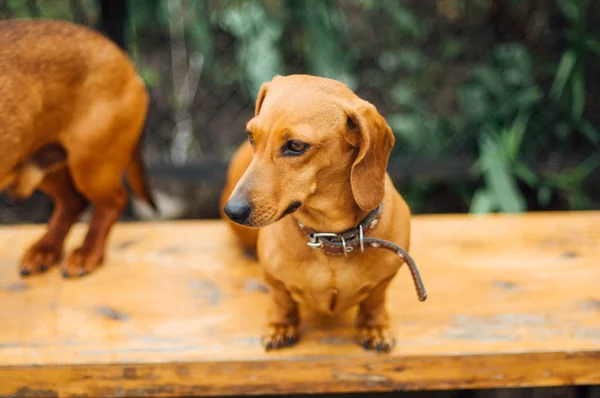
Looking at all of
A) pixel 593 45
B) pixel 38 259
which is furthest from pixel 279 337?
pixel 593 45

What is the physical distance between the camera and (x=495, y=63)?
286 cm

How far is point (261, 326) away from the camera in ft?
4.98

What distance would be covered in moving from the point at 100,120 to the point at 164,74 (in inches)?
73.1

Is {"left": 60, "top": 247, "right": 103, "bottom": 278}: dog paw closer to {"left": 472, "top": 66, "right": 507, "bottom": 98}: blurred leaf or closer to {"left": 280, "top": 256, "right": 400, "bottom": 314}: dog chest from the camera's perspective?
{"left": 280, "top": 256, "right": 400, "bottom": 314}: dog chest

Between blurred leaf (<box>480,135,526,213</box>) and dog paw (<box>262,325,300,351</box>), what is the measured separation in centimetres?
143

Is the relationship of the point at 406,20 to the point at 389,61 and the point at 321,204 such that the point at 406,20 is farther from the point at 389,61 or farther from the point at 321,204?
the point at 321,204

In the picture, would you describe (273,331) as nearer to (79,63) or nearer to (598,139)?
(79,63)

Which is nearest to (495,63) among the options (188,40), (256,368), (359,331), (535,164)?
(535,164)

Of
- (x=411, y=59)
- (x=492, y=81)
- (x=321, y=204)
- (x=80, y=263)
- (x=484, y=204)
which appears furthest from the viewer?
(x=411, y=59)

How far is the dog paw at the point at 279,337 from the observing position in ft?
4.61

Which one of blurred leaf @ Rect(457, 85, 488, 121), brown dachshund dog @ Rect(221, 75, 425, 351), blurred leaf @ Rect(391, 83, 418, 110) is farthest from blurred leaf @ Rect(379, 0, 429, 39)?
brown dachshund dog @ Rect(221, 75, 425, 351)

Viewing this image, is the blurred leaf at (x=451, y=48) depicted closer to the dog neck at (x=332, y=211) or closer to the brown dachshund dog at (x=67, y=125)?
the brown dachshund dog at (x=67, y=125)

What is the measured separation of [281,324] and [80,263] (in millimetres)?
686

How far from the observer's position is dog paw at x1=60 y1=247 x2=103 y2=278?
67.7 inches
